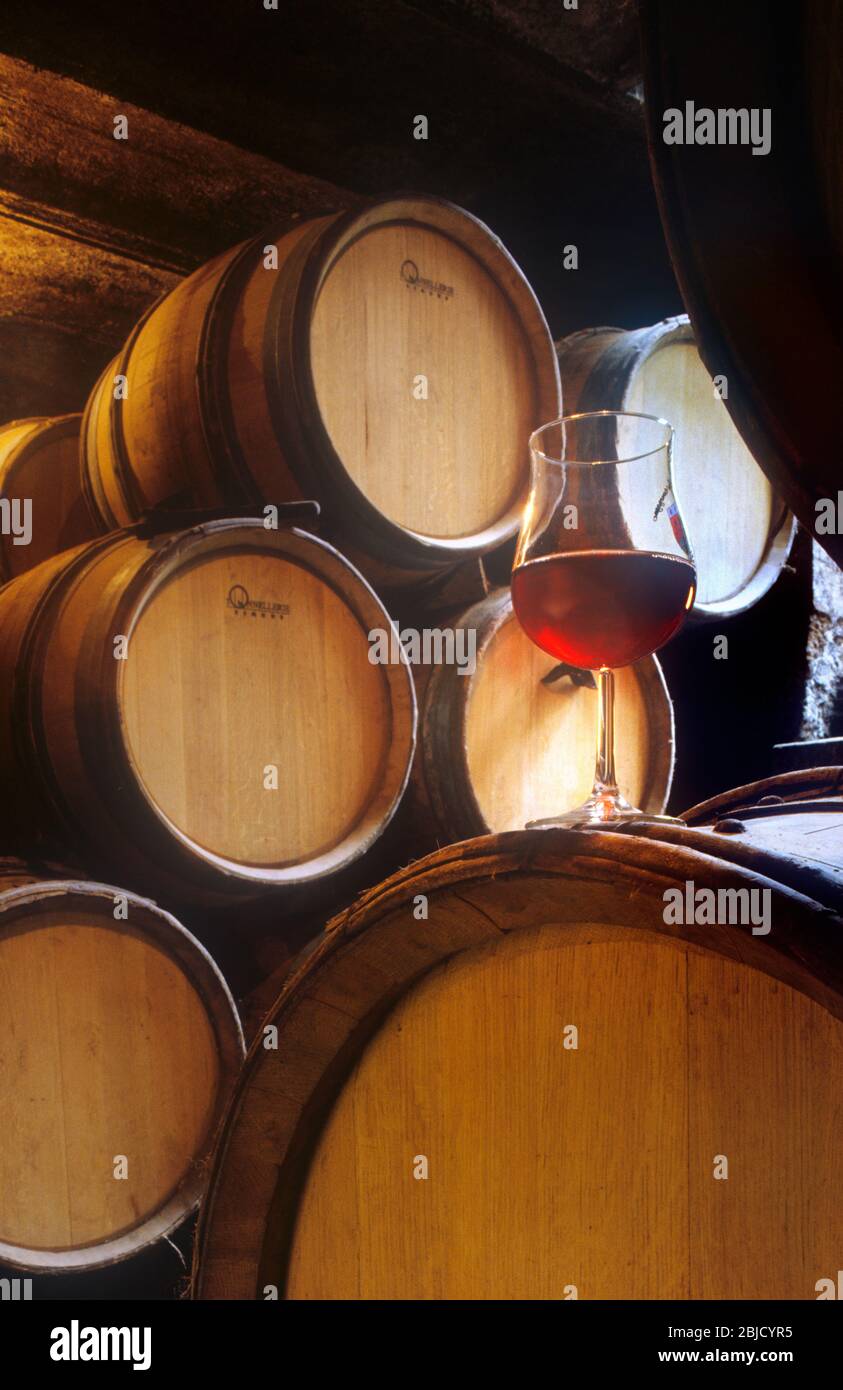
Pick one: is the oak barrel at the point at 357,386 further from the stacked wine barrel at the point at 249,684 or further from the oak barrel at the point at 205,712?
the oak barrel at the point at 205,712

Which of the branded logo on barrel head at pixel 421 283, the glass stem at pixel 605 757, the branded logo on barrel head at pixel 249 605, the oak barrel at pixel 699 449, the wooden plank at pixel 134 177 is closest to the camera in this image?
the glass stem at pixel 605 757

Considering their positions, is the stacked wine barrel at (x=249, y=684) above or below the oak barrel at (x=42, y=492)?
below

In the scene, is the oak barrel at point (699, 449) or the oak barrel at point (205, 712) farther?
the oak barrel at point (699, 449)

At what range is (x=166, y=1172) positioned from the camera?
1872 mm

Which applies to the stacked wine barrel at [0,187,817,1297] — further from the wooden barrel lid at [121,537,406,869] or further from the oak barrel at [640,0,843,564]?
the oak barrel at [640,0,843,564]

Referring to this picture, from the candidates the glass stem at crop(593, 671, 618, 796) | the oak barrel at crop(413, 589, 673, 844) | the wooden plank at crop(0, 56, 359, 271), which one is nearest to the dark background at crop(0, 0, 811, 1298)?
the wooden plank at crop(0, 56, 359, 271)

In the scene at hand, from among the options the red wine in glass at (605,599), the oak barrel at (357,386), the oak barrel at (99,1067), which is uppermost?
the oak barrel at (357,386)

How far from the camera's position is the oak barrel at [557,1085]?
0.72 metres

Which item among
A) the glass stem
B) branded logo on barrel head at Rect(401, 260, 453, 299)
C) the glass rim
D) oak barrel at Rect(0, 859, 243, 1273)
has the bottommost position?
oak barrel at Rect(0, 859, 243, 1273)

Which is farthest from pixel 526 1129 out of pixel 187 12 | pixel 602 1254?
pixel 187 12

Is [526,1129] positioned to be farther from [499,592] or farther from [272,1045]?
[499,592]

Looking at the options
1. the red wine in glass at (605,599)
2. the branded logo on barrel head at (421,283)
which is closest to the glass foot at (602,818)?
the red wine in glass at (605,599)

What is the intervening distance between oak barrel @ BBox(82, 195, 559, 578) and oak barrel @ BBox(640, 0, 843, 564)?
1.35m

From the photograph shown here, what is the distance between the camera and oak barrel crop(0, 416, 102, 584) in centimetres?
307
